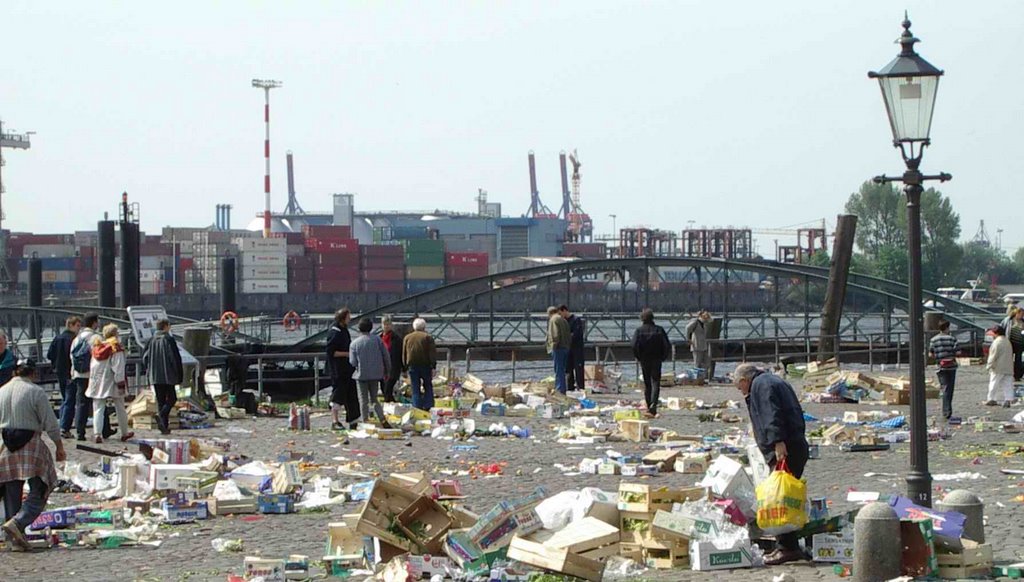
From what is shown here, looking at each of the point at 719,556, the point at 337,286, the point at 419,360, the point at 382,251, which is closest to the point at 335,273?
the point at 337,286

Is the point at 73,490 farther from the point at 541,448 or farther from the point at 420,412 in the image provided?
the point at 420,412

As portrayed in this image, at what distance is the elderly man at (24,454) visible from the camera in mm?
12188

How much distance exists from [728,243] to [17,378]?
181443 mm

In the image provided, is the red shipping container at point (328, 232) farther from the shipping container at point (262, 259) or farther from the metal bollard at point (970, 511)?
the metal bollard at point (970, 511)

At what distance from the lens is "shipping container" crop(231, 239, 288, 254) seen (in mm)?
164875

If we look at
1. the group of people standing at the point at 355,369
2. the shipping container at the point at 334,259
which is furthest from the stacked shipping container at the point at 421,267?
the group of people standing at the point at 355,369

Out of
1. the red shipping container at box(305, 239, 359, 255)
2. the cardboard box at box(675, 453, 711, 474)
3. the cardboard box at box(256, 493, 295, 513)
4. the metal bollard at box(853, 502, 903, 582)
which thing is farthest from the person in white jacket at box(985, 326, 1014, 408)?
the red shipping container at box(305, 239, 359, 255)

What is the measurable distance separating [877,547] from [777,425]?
1.46 m

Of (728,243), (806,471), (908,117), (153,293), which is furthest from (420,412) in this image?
(728,243)

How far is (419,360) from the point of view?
2373cm

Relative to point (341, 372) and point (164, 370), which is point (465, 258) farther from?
point (164, 370)

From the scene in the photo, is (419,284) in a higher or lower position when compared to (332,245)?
lower

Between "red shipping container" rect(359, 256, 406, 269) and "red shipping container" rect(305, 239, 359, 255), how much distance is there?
1.74m

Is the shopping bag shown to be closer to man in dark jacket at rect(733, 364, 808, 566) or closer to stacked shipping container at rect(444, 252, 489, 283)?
man in dark jacket at rect(733, 364, 808, 566)
